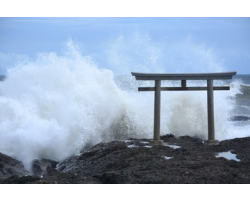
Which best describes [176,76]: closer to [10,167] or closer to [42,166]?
[42,166]

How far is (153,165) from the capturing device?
21.1 feet

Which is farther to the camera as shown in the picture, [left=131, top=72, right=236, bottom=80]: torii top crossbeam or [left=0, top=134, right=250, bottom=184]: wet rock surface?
[left=131, top=72, right=236, bottom=80]: torii top crossbeam

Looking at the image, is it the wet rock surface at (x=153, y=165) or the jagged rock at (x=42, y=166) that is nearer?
the wet rock surface at (x=153, y=165)

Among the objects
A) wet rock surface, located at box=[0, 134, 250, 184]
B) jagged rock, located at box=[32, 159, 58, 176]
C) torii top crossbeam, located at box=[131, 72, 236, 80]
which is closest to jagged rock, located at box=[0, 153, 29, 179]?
wet rock surface, located at box=[0, 134, 250, 184]

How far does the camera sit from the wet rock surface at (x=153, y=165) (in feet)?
19.0

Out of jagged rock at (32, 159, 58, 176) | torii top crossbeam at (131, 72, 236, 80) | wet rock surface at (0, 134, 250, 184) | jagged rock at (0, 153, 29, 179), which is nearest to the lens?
wet rock surface at (0, 134, 250, 184)

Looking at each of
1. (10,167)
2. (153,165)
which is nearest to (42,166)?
(10,167)

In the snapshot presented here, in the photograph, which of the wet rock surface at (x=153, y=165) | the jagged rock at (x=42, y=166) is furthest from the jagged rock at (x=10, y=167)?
the jagged rock at (x=42, y=166)

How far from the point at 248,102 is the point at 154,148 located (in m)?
17.5

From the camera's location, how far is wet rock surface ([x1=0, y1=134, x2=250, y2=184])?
5777mm

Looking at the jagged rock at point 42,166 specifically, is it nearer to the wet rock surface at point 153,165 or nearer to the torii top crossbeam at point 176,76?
the wet rock surface at point 153,165

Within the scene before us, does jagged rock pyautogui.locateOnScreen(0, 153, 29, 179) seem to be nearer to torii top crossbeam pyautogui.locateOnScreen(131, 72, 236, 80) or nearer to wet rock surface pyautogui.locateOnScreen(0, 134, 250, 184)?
wet rock surface pyautogui.locateOnScreen(0, 134, 250, 184)

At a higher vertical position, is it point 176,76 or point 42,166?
point 176,76
